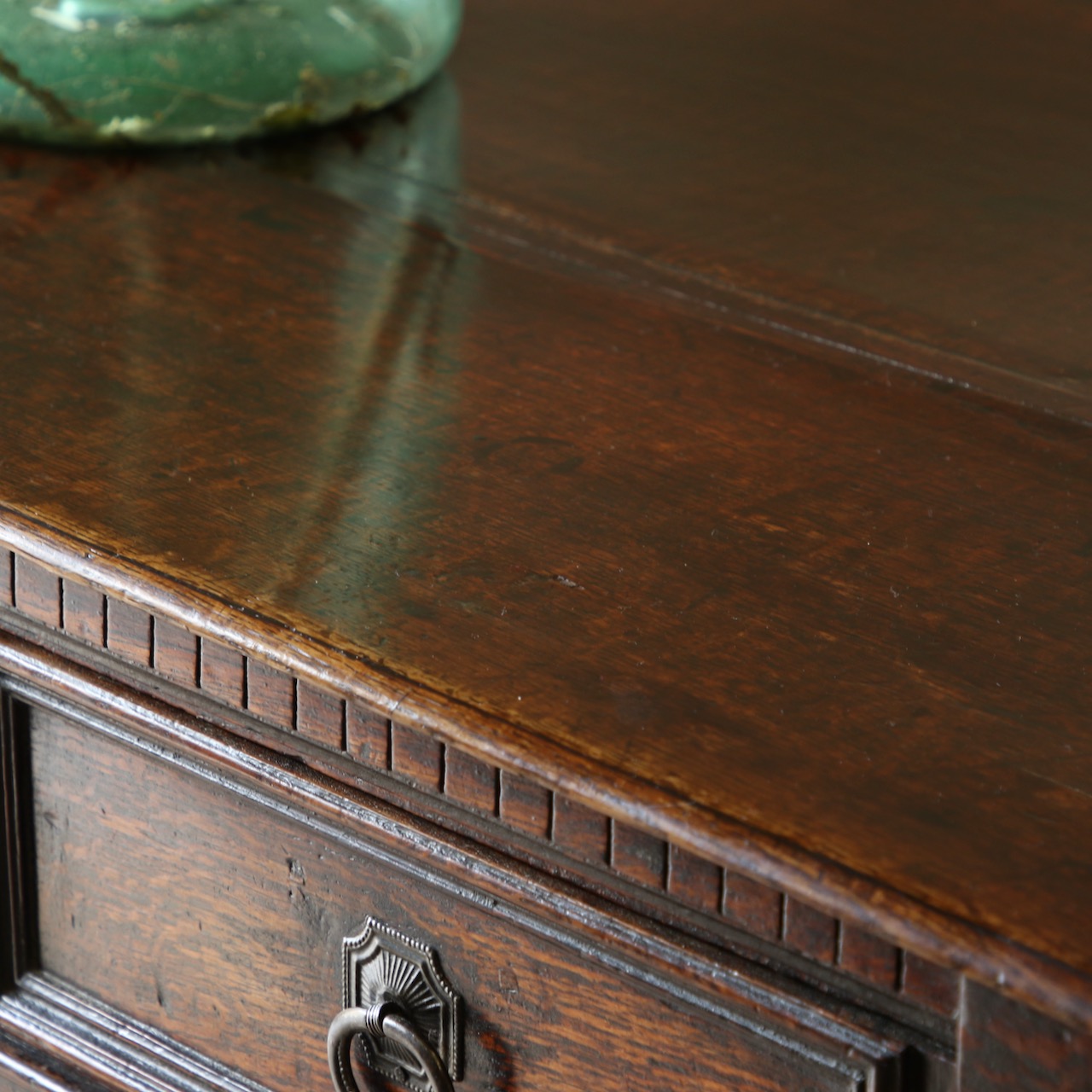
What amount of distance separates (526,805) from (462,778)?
0.02 metres

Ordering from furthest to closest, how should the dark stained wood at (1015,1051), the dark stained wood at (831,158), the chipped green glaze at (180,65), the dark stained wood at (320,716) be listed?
the chipped green glaze at (180,65), the dark stained wood at (831,158), the dark stained wood at (320,716), the dark stained wood at (1015,1051)

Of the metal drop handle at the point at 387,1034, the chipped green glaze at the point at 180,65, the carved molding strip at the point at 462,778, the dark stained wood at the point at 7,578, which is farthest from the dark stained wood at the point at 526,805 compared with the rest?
the chipped green glaze at the point at 180,65

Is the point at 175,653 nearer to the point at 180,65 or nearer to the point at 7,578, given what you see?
the point at 7,578

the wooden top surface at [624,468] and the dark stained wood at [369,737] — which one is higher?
the wooden top surface at [624,468]

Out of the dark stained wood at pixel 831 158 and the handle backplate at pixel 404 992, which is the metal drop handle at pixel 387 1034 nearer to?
the handle backplate at pixel 404 992

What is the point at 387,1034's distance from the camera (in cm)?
54

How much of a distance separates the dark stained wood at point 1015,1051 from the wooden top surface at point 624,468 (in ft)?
0.10

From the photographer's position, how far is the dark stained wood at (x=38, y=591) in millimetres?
562

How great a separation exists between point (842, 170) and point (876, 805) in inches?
20.7

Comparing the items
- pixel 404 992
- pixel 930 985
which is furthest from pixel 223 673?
pixel 930 985

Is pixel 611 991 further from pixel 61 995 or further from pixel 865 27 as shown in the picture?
pixel 865 27

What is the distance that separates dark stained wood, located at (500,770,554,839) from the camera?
0.47 m

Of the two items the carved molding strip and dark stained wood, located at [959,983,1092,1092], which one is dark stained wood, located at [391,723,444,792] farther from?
dark stained wood, located at [959,983,1092,1092]

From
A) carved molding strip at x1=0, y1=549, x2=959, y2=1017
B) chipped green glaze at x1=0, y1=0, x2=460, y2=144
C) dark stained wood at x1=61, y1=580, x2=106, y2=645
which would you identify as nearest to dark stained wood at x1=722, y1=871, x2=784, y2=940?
carved molding strip at x1=0, y1=549, x2=959, y2=1017
